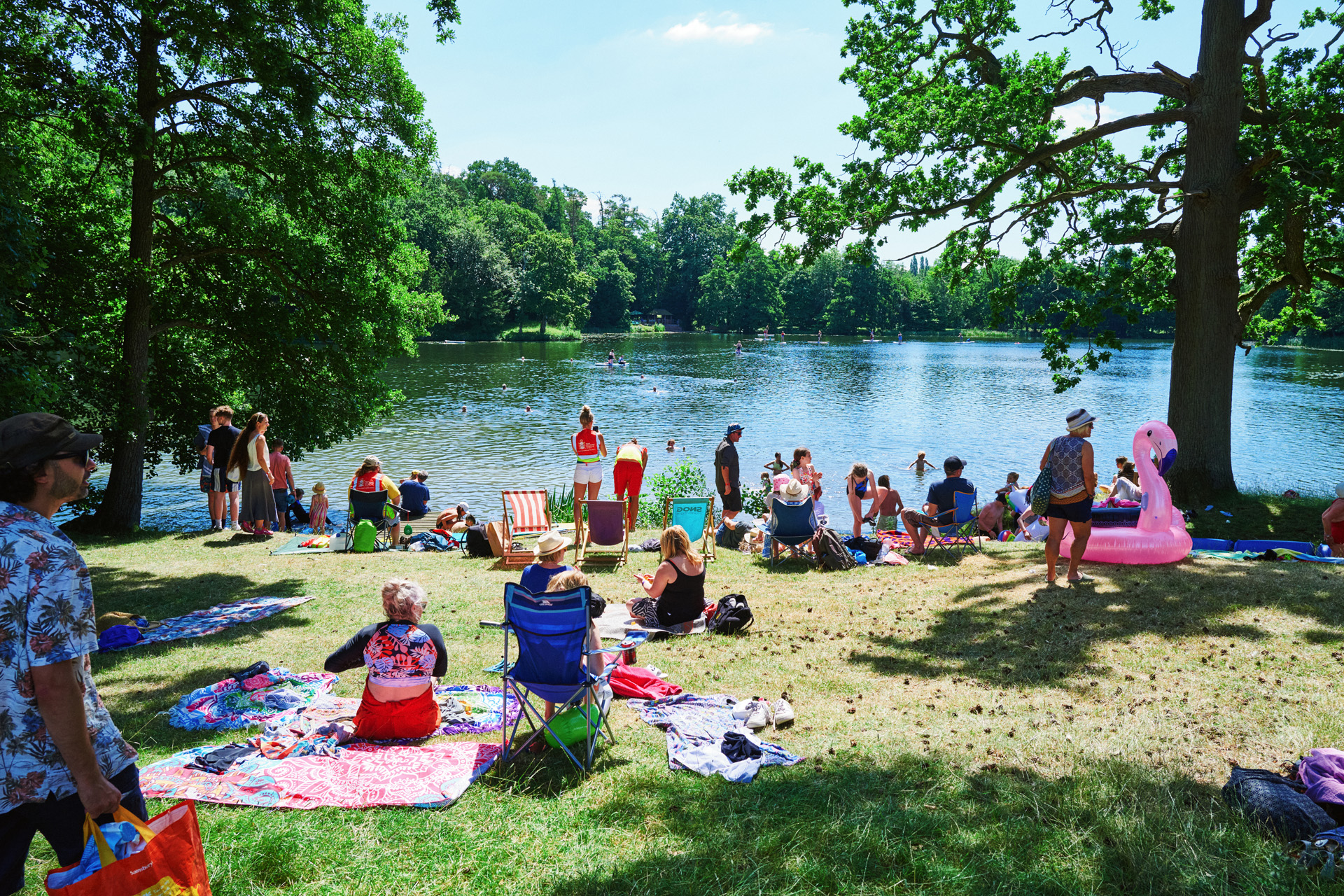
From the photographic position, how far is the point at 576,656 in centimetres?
474

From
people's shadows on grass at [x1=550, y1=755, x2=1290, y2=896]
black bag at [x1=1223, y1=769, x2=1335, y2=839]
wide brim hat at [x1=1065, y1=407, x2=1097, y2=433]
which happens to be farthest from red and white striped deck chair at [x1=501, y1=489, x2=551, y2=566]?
black bag at [x1=1223, y1=769, x2=1335, y2=839]

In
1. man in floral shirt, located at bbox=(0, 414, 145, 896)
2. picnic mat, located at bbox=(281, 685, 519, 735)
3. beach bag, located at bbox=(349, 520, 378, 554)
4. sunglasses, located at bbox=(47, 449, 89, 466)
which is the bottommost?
beach bag, located at bbox=(349, 520, 378, 554)

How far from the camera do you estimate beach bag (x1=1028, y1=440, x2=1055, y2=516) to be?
7980 mm

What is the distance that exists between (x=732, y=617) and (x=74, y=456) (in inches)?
215

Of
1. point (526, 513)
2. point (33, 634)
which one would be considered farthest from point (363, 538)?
point (33, 634)

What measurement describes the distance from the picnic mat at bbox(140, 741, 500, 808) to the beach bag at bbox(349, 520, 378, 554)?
690cm

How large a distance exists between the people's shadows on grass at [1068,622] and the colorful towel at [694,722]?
1541 mm

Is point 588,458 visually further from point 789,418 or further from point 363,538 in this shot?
point 789,418

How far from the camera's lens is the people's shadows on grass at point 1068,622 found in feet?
20.2

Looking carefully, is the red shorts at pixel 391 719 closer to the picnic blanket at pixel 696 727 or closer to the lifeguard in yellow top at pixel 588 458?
the picnic blanket at pixel 696 727

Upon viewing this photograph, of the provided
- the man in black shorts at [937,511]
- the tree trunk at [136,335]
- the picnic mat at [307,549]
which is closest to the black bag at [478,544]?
the picnic mat at [307,549]

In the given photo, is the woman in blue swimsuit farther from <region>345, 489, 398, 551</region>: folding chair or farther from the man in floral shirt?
the man in floral shirt

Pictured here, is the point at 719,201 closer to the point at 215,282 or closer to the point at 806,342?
the point at 806,342

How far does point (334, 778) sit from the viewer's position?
13.9 feet
